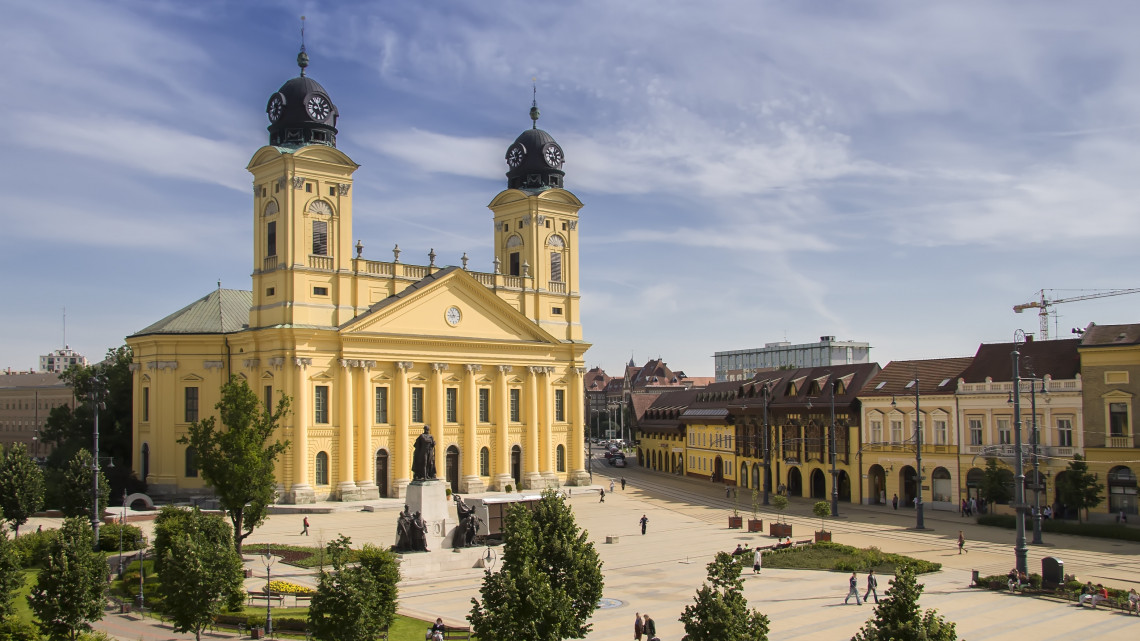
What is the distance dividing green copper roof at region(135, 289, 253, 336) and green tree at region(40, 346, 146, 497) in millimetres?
5362

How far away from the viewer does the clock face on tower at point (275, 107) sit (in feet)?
212

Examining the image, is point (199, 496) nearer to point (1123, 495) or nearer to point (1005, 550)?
point (1005, 550)

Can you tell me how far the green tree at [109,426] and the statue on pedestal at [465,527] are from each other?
31527 millimetres

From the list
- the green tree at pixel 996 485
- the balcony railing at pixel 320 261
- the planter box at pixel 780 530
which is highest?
the balcony railing at pixel 320 261

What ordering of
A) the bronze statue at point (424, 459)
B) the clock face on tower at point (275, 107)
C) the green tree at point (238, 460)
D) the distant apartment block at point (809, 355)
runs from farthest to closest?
the distant apartment block at point (809, 355), the clock face on tower at point (275, 107), the bronze statue at point (424, 459), the green tree at point (238, 460)

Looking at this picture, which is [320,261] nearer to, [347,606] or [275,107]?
[275,107]

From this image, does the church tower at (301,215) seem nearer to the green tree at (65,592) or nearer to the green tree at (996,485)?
the green tree at (65,592)

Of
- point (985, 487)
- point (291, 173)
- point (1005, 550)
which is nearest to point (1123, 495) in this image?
point (985, 487)

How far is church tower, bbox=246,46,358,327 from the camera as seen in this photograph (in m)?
62.1

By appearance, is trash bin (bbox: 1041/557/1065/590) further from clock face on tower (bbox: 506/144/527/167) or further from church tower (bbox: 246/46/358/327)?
clock face on tower (bbox: 506/144/527/167)

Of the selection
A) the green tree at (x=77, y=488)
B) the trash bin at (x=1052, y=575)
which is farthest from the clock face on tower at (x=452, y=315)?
the trash bin at (x=1052, y=575)

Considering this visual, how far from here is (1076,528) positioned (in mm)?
47188

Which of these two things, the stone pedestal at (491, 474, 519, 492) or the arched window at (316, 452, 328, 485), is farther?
the stone pedestal at (491, 474, 519, 492)

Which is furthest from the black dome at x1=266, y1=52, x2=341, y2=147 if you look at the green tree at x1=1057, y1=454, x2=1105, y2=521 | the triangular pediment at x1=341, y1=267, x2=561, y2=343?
the green tree at x1=1057, y1=454, x2=1105, y2=521
